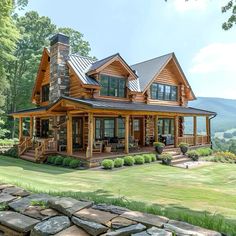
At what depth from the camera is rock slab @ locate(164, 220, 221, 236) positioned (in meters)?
3.23

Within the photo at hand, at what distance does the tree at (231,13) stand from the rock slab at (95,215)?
738 cm

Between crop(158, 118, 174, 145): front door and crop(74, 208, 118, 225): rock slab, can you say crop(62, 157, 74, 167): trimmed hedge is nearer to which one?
crop(158, 118, 174, 145): front door

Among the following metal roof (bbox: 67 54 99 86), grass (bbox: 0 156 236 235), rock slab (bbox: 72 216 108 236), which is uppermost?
metal roof (bbox: 67 54 99 86)

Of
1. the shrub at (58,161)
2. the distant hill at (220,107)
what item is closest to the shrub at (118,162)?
the shrub at (58,161)

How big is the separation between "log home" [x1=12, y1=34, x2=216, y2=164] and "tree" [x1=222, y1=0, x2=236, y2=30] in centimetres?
727

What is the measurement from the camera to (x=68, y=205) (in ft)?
13.6

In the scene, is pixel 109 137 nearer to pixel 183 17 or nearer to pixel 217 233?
pixel 183 17

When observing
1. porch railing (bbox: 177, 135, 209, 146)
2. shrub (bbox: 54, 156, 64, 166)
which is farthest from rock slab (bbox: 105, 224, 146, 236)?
porch railing (bbox: 177, 135, 209, 146)

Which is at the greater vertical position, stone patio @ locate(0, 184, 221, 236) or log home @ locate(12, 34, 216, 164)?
log home @ locate(12, 34, 216, 164)

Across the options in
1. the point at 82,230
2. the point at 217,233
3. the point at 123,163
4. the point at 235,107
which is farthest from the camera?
the point at 235,107

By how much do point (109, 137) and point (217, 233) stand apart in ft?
55.0

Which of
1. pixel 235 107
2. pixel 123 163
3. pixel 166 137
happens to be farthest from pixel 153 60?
pixel 235 107

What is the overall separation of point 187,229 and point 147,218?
58cm

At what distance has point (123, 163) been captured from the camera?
1488 centimetres
